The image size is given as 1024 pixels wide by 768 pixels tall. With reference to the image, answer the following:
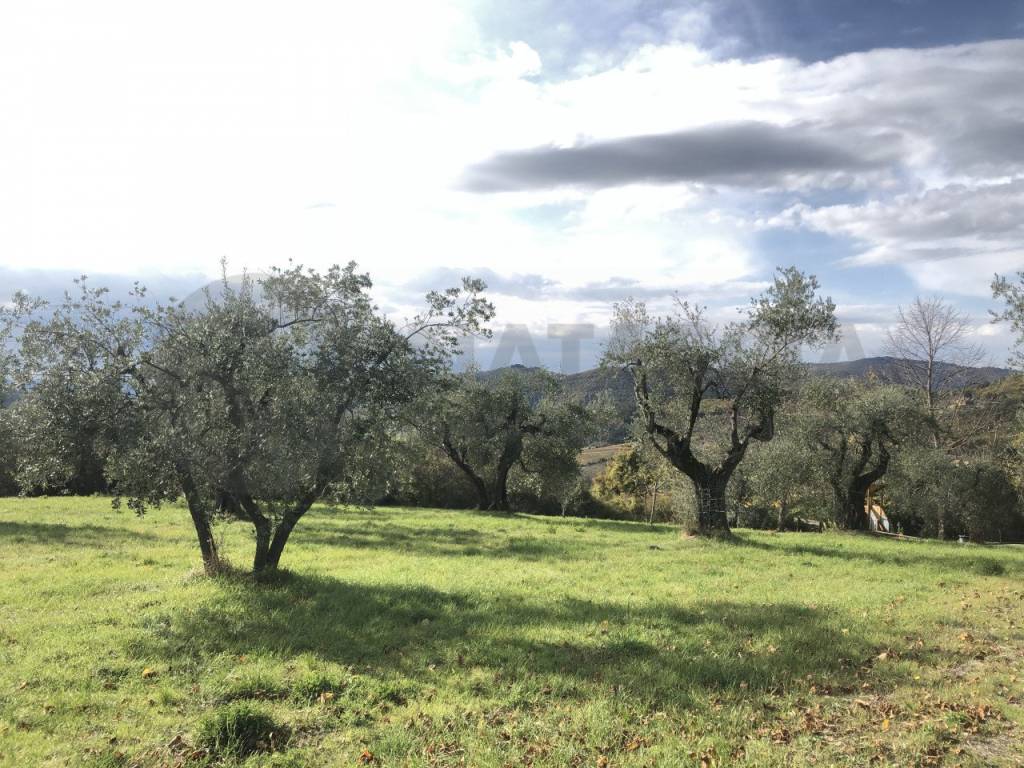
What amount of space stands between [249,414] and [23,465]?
5.27m

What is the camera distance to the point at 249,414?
13.8m

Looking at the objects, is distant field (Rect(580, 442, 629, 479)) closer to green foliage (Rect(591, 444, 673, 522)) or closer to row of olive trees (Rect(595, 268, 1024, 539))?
green foliage (Rect(591, 444, 673, 522))

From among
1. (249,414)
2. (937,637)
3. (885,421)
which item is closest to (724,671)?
(937,637)

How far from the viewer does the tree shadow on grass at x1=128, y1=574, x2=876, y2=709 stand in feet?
30.9

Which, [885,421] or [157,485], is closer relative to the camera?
[157,485]

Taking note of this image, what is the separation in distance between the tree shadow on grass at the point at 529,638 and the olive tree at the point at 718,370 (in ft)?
40.2

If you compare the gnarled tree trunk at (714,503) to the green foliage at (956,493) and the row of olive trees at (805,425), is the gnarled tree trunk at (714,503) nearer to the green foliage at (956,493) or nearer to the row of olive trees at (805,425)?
the row of olive trees at (805,425)

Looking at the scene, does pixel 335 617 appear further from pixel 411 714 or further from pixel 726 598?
pixel 726 598

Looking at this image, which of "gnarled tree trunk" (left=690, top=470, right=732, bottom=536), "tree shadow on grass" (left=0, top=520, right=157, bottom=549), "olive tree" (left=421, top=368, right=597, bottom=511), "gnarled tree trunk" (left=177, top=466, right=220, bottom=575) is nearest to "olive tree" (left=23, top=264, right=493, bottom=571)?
"gnarled tree trunk" (left=177, top=466, right=220, bottom=575)

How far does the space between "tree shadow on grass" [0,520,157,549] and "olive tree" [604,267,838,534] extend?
1947 cm

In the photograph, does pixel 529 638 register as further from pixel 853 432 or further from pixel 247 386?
pixel 853 432

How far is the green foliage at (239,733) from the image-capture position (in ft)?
23.0

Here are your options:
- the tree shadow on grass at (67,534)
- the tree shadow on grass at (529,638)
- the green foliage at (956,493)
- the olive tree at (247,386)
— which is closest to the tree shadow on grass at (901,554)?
the green foliage at (956,493)

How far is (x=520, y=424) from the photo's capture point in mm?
41188
